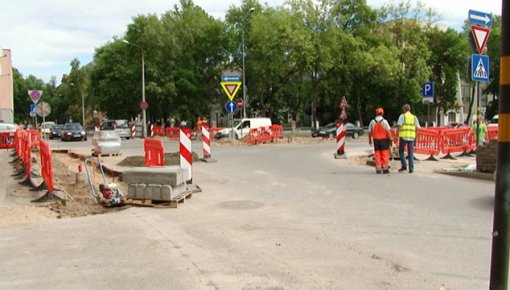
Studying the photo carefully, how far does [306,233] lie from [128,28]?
52816 mm

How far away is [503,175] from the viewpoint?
310cm

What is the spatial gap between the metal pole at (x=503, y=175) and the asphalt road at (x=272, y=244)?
1733 millimetres

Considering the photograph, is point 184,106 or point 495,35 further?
point 495,35

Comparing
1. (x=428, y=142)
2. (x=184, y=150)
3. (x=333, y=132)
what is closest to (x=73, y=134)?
(x=333, y=132)

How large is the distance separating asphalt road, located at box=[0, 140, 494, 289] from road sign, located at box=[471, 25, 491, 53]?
3390mm

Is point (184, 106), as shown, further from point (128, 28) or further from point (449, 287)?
point (449, 287)

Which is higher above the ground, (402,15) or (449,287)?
(402,15)

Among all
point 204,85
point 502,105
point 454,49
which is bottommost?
point 502,105

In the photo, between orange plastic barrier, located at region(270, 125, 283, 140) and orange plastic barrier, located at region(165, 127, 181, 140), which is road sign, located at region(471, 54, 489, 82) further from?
Result: orange plastic barrier, located at region(165, 127, 181, 140)

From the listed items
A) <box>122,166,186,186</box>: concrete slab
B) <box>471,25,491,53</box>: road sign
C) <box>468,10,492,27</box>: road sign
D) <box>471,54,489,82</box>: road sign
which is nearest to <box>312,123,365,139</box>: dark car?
<box>471,54,489,82</box>: road sign

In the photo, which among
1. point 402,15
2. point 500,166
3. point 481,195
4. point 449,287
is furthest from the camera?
point 402,15

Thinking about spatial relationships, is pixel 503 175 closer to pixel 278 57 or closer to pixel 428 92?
pixel 428 92

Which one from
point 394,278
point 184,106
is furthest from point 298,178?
point 184,106

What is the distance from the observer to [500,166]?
3.12 m
